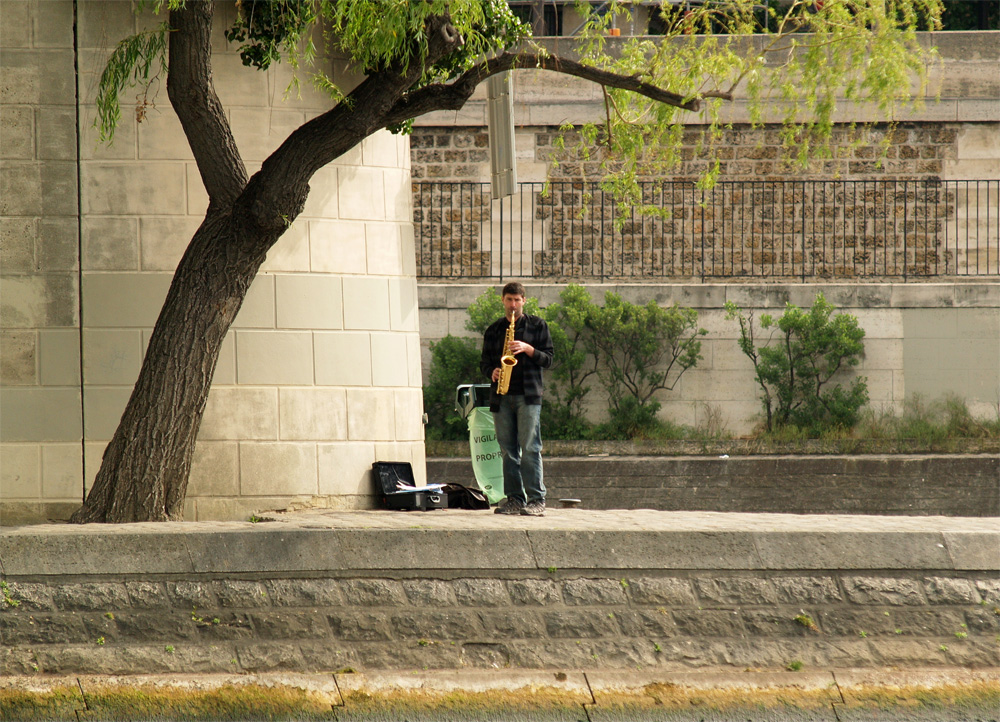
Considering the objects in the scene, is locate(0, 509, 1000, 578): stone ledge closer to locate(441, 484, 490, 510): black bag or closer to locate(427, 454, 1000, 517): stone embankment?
locate(441, 484, 490, 510): black bag

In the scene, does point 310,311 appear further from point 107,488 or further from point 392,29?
point 392,29

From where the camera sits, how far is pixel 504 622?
6.05 m

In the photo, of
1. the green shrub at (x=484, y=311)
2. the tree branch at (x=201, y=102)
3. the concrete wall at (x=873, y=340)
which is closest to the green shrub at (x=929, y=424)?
the concrete wall at (x=873, y=340)

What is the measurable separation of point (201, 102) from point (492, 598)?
12.6 ft

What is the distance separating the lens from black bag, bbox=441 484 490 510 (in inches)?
344

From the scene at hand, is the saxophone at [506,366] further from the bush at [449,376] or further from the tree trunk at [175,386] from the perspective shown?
the bush at [449,376]

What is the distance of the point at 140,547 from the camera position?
5.92 m

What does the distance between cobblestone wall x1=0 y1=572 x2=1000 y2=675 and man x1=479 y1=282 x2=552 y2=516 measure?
1629 mm

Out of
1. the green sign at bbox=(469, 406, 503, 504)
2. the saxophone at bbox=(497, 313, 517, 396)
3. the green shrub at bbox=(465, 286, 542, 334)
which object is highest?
the green shrub at bbox=(465, 286, 542, 334)

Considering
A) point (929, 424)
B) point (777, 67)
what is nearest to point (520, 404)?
point (777, 67)

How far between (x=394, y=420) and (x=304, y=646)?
3.19m

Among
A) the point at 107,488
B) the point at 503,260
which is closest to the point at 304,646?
the point at 107,488

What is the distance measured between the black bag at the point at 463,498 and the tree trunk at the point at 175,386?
2.35 meters

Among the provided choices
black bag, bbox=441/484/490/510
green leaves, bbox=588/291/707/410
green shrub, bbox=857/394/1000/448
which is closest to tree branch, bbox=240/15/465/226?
Answer: black bag, bbox=441/484/490/510
